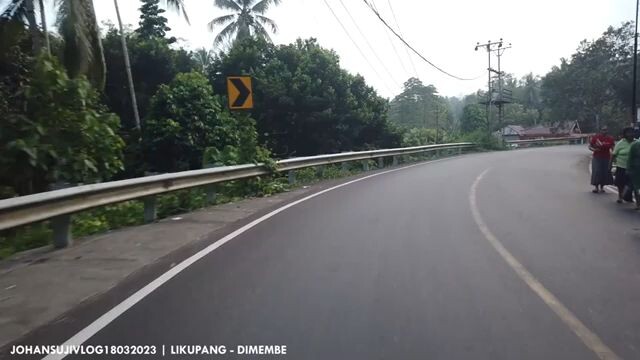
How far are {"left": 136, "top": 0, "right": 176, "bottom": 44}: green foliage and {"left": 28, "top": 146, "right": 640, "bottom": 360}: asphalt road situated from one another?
123 feet

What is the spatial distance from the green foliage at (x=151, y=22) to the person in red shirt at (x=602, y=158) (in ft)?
116

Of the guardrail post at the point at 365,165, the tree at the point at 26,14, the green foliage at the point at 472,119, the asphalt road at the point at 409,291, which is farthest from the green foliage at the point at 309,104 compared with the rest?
the green foliage at the point at 472,119

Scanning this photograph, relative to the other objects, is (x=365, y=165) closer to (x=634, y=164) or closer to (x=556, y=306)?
(x=634, y=164)

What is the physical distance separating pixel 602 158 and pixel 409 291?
10.6 m

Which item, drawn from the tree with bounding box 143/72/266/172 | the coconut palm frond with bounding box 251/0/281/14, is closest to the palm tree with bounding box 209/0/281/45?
the coconut palm frond with bounding box 251/0/281/14

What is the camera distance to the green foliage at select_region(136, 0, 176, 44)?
146 feet

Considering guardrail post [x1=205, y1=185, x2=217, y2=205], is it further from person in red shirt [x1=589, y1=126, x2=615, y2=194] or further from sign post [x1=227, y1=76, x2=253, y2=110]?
person in red shirt [x1=589, y1=126, x2=615, y2=194]

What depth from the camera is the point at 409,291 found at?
608 centimetres

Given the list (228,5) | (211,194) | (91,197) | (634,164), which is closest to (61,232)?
(91,197)

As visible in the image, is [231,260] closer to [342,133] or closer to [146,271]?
[146,271]

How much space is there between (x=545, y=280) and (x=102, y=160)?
31.5 ft

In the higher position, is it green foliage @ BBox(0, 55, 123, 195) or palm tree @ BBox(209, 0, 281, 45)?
palm tree @ BBox(209, 0, 281, 45)

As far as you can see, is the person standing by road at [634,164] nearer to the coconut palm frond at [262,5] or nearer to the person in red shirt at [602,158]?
the person in red shirt at [602,158]

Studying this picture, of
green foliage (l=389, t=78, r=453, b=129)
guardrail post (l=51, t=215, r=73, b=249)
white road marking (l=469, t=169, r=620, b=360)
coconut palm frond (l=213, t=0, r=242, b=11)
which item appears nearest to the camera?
white road marking (l=469, t=169, r=620, b=360)
